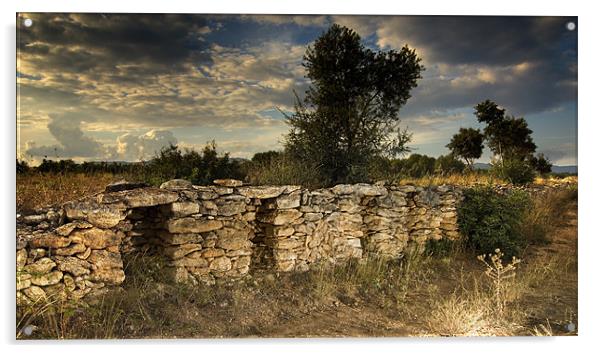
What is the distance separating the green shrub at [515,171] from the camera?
21.5 ft

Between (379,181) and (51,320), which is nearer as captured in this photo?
(51,320)

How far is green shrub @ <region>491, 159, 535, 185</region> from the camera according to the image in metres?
6.54

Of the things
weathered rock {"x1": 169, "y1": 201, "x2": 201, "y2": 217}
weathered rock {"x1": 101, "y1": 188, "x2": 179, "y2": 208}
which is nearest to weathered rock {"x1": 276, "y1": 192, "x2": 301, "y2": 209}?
weathered rock {"x1": 169, "y1": 201, "x2": 201, "y2": 217}

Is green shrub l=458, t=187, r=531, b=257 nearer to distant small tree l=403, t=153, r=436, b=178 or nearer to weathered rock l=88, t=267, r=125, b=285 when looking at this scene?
distant small tree l=403, t=153, r=436, b=178

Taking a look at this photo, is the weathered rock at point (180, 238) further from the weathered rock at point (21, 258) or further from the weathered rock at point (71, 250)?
the weathered rock at point (21, 258)

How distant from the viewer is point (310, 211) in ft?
19.0

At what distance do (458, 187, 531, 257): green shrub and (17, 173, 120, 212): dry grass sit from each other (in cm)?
480

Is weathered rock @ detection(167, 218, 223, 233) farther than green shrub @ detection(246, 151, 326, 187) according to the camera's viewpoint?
No

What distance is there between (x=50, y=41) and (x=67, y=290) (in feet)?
7.63

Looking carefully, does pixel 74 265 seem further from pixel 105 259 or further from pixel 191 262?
pixel 191 262

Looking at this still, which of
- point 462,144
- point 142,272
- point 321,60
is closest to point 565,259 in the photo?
point 462,144

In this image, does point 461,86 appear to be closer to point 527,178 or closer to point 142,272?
point 527,178

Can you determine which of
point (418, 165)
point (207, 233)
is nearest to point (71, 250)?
point (207, 233)

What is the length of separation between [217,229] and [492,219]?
12.8 feet
